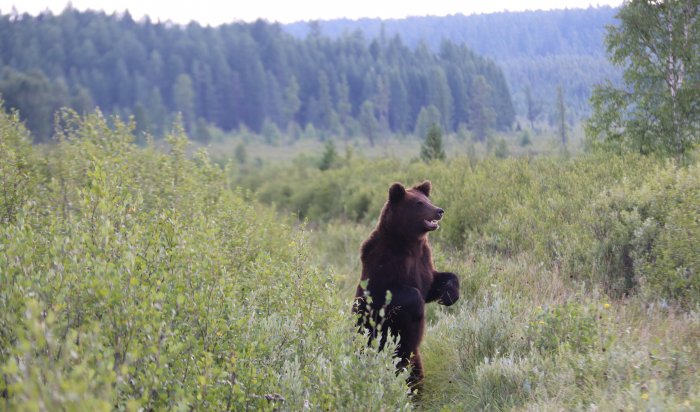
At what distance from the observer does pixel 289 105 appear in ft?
355

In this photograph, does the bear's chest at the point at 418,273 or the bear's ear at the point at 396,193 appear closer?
the bear's chest at the point at 418,273

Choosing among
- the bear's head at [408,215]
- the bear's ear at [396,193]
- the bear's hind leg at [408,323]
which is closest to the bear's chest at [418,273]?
the bear's hind leg at [408,323]

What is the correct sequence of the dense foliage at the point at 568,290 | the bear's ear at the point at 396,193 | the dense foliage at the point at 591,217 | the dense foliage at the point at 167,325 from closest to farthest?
the dense foliage at the point at 167,325, the dense foliage at the point at 568,290, the bear's ear at the point at 396,193, the dense foliage at the point at 591,217

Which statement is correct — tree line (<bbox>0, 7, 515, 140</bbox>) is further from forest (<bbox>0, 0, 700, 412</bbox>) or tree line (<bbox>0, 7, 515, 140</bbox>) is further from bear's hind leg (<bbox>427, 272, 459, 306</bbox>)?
bear's hind leg (<bbox>427, 272, 459, 306</bbox>)

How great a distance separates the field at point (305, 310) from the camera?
125 inches

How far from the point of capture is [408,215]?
518 cm

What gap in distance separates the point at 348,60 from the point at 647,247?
122036mm

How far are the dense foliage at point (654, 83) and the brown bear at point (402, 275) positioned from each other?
9141 mm

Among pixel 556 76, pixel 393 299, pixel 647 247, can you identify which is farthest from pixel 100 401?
pixel 556 76

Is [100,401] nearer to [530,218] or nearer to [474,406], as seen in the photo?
[474,406]

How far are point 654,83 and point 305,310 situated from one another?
11.9m

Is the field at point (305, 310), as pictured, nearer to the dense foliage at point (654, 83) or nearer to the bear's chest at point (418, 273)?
the bear's chest at point (418, 273)

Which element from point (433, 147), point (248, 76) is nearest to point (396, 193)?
point (433, 147)

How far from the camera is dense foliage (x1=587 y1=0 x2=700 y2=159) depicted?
12719 mm
